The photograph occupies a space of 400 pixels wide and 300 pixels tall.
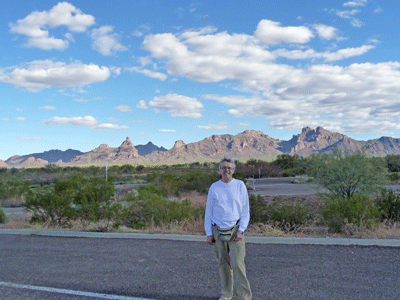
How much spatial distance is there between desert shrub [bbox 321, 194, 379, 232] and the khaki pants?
16.7 ft

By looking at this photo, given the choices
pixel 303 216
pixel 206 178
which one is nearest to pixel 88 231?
pixel 303 216

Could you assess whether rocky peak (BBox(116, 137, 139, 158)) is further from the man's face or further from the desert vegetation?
the man's face

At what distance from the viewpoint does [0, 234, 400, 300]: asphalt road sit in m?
4.81

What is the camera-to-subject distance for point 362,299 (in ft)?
14.5

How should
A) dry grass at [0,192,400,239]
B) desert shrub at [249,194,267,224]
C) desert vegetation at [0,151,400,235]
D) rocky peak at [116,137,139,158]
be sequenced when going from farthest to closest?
rocky peak at [116,137,139,158], desert shrub at [249,194,267,224], desert vegetation at [0,151,400,235], dry grass at [0,192,400,239]

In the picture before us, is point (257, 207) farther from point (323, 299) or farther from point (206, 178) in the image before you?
point (206, 178)

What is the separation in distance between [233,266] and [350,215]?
547 cm

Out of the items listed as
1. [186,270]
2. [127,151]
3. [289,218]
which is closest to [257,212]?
[289,218]

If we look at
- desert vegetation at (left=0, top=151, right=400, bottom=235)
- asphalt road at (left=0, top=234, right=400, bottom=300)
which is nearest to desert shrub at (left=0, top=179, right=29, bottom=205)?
desert vegetation at (left=0, top=151, right=400, bottom=235)

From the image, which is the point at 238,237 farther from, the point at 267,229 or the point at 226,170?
the point at 267,229

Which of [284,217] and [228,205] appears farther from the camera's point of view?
[284,217]

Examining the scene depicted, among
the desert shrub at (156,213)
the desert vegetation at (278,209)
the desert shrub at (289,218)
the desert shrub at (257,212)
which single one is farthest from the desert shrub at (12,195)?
the desert shrub at (289,218)

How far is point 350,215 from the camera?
336 inches

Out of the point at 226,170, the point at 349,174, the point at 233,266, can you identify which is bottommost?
the point at 233,266
